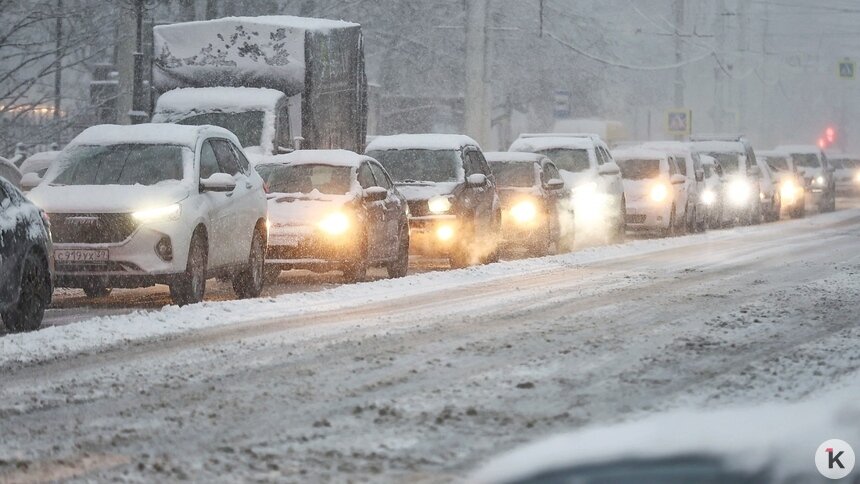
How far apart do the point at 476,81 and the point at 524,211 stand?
10392 mm

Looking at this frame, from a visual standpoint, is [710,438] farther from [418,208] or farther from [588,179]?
[588,179]

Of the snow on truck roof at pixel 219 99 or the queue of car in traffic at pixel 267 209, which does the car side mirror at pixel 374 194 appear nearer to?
the queue of car in traffic at pixel 267 209

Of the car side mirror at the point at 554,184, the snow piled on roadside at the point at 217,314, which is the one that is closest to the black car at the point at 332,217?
the snow piled on roadside at the point at 217,314

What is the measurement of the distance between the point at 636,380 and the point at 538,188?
53.5ft

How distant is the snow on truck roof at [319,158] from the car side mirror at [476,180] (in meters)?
2.25

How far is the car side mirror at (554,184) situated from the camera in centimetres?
2630

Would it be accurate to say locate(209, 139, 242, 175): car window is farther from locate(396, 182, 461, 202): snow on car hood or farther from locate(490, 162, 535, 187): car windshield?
locate(490, 162, 535, 187): car windshield

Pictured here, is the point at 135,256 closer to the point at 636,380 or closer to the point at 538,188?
the point at 636,380

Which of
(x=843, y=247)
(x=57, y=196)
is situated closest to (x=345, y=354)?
(x=57, y=196)

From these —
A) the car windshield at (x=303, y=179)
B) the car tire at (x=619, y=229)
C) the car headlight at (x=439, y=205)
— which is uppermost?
the car windshield at (x=303, y=179)

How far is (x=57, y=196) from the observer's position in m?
16.0

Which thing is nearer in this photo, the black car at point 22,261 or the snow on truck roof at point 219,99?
the black car at point 22,261

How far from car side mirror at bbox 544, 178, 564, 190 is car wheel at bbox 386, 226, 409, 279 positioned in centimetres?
538

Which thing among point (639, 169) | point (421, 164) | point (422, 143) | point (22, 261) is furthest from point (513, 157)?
point (22, 261)
